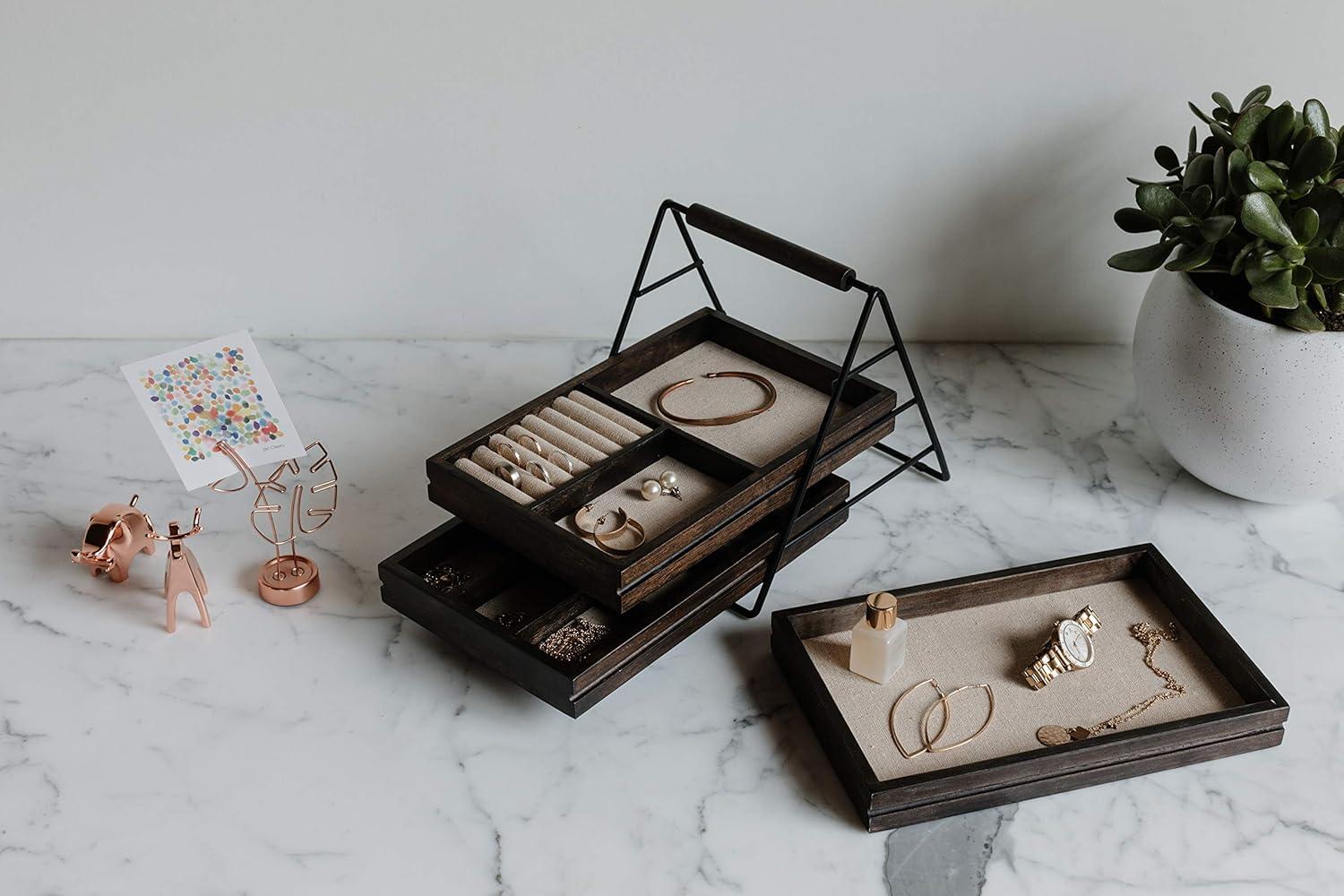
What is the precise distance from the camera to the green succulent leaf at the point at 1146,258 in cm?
143

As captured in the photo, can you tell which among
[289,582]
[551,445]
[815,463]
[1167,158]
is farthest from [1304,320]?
[289,582]

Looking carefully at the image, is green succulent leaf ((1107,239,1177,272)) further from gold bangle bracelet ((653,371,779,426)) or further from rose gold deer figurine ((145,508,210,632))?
rose gold deer figurine ((145,508,210,632))

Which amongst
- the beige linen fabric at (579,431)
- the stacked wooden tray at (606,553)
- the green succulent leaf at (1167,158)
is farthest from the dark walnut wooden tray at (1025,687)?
the green succulent leaf at (1167,158)

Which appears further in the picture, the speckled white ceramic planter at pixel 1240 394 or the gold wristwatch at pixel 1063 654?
the speckled white ceramic planter at pixel 1240 394

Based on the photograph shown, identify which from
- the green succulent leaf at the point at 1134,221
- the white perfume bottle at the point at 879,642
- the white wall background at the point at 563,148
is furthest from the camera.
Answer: the white wall background at the point at 563,148

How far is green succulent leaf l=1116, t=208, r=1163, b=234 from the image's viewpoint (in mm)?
1449

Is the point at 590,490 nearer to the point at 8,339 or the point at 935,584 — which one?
the point at 935,584

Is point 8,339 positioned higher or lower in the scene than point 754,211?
lower

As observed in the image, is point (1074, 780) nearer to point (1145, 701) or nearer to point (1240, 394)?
point (1145, 701)

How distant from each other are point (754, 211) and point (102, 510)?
847mm

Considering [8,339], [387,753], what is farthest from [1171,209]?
[8,339]

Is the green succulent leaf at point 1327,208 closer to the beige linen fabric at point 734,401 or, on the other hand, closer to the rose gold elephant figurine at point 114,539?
the beige linen fabric at point 734,401

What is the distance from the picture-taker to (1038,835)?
117 cm

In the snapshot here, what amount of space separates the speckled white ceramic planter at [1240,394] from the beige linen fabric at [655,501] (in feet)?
1.73
